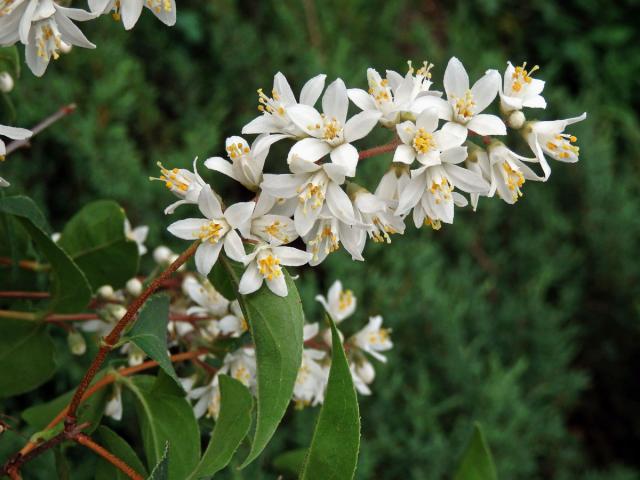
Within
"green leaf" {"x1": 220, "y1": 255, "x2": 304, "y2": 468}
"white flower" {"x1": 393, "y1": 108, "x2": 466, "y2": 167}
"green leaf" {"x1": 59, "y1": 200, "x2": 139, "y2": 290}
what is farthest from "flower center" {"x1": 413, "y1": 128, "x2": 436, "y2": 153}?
"green leaf" {"x1": 59, "y1": 200, "x2": 139, "y2": 290}

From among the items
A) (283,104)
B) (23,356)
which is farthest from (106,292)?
(283,104)

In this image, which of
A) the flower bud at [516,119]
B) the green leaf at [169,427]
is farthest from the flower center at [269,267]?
the flower bud at [516,119]

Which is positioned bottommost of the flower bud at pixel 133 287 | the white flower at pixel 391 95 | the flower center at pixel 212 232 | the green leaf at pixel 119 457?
the green leaf at pixel 119 457

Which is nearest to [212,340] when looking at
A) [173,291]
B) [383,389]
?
[173,291]

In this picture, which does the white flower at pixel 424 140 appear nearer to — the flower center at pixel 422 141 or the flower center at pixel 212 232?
the flower center at pixel 422 141

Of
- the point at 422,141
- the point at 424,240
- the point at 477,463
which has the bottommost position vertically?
the point at 424,240

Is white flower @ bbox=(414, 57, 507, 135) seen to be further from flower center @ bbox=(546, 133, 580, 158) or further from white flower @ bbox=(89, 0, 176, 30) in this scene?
white flower @ bbox=(89, 0, 176, 30)

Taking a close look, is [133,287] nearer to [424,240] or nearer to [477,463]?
[477,463]

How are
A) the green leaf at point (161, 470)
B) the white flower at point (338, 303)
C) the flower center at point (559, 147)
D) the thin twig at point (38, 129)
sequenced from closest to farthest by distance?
the green leaf at point (161, 470) → the flower center at point (559, 147) → the thin twig at point (38, 129) → the white flower at point (338, 303)
